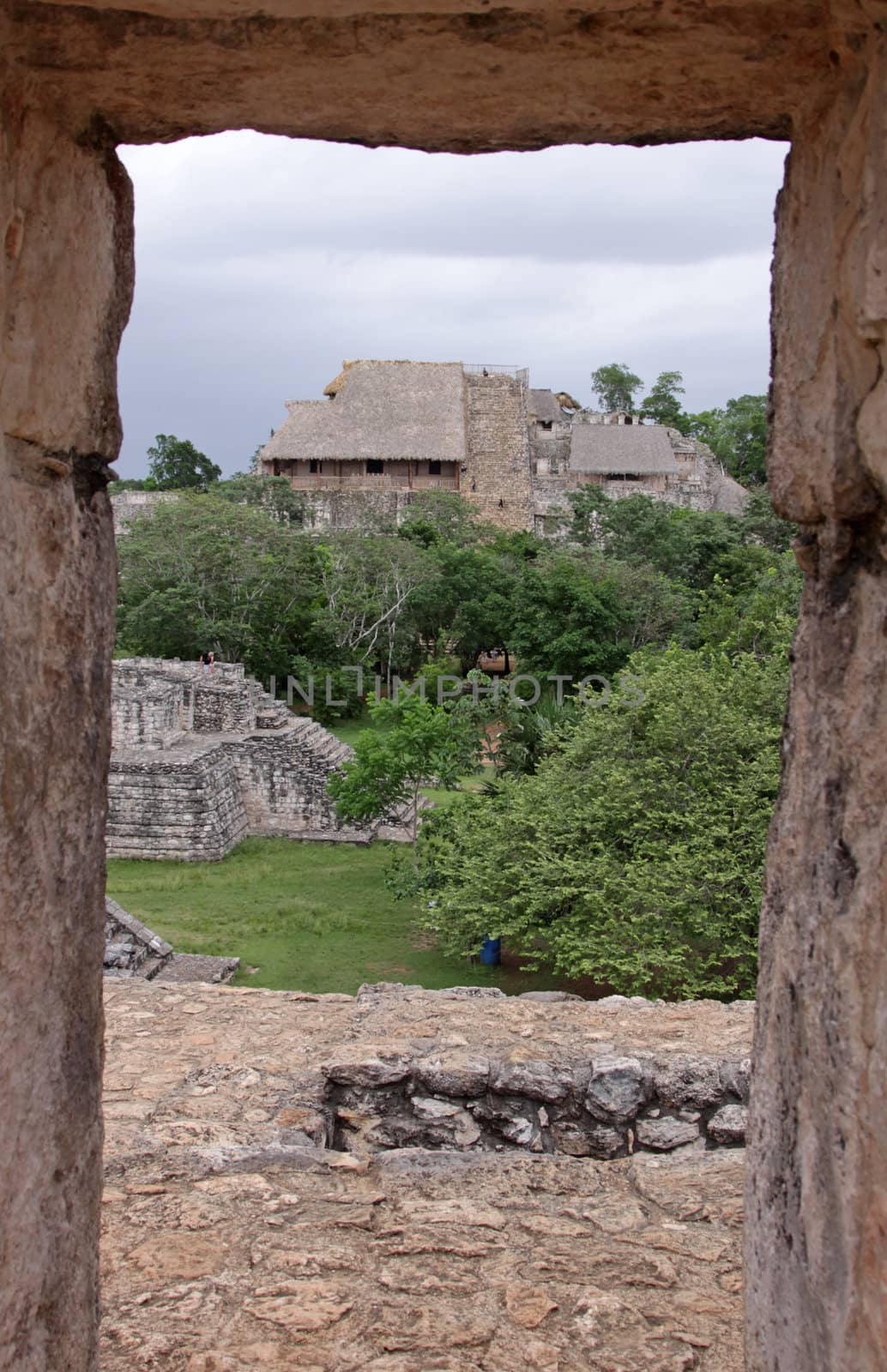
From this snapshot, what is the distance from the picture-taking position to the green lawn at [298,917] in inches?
404

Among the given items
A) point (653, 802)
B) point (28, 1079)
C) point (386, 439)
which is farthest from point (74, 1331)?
point (386, 439)

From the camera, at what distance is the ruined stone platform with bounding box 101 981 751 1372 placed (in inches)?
104

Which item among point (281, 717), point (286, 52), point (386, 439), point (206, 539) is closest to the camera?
point (286, 52)

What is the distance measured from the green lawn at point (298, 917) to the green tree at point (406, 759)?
3.27ft

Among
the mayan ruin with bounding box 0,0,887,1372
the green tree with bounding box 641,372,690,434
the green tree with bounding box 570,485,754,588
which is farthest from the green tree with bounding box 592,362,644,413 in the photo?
the mayan ruin with bounding box 0,0,887,1372

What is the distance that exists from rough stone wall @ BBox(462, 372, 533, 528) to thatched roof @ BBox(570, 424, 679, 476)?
1.73 meters

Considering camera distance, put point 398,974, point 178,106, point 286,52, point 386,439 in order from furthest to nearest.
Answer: point 386,439 → point 398,974 → point 178,106 → point 286,52

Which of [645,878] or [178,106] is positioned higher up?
[178,106]

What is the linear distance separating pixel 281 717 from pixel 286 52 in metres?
16.9

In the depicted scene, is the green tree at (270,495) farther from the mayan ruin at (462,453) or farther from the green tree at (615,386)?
the green tree at (615,386)

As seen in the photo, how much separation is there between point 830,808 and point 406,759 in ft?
37.6

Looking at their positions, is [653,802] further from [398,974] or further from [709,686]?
[398,974]

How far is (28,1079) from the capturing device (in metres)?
1.96

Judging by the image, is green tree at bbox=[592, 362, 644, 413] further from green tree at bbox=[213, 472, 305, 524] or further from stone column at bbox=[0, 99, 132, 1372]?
stone column at bbox=[0, 99, 132, 1372]
